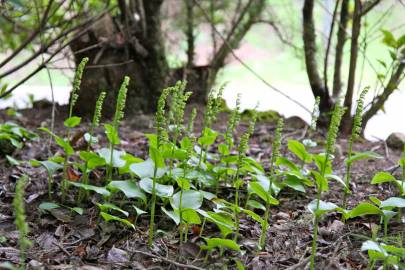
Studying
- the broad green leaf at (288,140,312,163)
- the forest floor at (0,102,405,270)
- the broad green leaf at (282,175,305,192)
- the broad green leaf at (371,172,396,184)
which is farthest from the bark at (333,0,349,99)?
the broad green leaf at (371,172,396,184)

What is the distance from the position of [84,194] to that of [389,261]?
113 centimetres

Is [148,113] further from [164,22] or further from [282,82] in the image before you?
[282,82]

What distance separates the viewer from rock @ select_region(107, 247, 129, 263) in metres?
1.56

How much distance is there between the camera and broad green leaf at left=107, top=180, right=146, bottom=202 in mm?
1767

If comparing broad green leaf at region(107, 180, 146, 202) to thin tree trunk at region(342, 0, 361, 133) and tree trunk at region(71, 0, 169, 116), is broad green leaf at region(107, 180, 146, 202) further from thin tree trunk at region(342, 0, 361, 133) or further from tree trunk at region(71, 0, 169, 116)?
tree trunk at region(71, 0, 169, 116)

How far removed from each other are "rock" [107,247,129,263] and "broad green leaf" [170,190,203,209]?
0.69ft

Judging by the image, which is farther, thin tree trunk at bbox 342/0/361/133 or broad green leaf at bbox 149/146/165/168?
thin tree trunk at bbox 342/0/361/133

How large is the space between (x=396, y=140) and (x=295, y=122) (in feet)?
2.30

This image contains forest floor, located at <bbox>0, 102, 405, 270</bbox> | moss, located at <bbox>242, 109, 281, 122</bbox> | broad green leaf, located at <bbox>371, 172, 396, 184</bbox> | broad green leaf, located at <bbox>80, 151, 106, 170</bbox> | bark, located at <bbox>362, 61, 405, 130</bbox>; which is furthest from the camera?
moss, located at <bbox>242, 109, 281, 122</bbox>

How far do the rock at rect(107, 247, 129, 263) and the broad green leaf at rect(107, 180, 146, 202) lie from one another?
0.69ft

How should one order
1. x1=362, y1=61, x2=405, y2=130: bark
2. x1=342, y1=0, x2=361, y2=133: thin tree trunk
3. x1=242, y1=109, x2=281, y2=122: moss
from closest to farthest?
1. x1=342, y1=0, x2=361, y2=133: thin tree trunk
2. x1=362, y1=61, x2=405, y2=130: bark
3. x1=242, y1=109, x2=281, y2=122: moss

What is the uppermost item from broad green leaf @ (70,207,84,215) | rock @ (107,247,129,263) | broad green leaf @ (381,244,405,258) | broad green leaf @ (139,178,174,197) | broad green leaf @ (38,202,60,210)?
broad green leaf @ (139,178,174,197)

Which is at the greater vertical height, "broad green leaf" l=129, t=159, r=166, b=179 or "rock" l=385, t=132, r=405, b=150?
"rock" l=385, t=132, r=405, b=150

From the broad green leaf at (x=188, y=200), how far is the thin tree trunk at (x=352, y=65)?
1528mm
